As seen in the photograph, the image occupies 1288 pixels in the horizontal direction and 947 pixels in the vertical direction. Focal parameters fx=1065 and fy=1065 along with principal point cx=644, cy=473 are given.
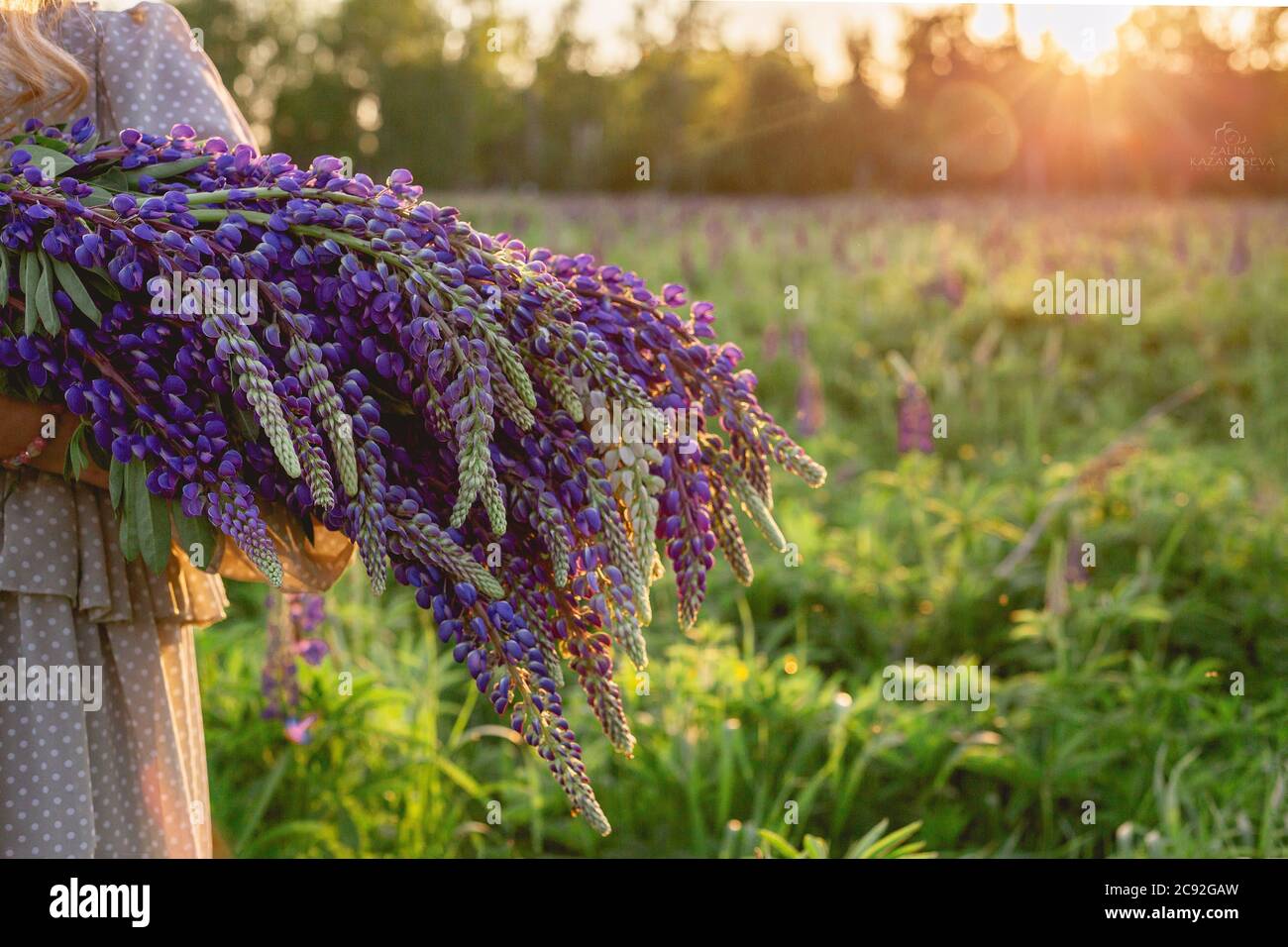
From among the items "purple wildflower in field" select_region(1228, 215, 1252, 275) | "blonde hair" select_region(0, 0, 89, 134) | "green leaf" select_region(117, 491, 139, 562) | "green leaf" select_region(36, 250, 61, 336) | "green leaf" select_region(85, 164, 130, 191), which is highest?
"purple wildflower in field" select_region(1228, 215, 1252, 275)

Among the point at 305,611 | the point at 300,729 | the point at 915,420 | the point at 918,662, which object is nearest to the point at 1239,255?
the point at 915,420

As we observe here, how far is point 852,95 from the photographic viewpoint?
1900 centimetres

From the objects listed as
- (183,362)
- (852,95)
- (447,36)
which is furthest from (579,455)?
(852,95)

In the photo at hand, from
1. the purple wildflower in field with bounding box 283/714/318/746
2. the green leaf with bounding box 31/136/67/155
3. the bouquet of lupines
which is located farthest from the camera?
the purple wildflower in field with bounding box 283/714/318/746

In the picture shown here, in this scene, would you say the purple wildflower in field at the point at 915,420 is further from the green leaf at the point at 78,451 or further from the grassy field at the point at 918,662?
the green leaf at the point at 78,451

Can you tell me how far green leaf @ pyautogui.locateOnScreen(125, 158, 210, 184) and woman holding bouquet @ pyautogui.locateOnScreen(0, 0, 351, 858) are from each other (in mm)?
352

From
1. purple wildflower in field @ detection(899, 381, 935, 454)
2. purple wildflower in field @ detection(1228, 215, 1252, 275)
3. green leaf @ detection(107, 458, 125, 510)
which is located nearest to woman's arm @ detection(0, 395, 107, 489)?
green leaf @ detection(107, 458, 125, 510)

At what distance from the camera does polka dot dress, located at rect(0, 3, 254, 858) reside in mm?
1693

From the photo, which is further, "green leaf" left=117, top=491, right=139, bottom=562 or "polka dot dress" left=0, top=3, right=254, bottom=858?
"polka dot dress" left=0, top=3, right=254, bottom=858

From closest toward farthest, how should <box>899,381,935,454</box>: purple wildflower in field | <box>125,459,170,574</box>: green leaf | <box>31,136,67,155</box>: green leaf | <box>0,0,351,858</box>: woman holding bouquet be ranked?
<box>125,459,170,574</box>: green leaf < <box>31,136,67,155</box>: green leaf < <box>0,0,351,858</box>: woman holding bouquet < <box>899,381,935,454</box>: purple wildflower in field

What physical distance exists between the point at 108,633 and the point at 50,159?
793 millimetres

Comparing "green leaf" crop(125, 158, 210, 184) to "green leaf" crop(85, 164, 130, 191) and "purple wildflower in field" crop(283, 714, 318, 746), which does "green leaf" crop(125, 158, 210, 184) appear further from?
"purple wildflower in field" crop(283, 714, 318, 746)

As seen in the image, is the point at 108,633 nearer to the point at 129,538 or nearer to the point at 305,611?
the point at 129,538
